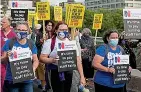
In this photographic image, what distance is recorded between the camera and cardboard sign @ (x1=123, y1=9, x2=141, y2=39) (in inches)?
432

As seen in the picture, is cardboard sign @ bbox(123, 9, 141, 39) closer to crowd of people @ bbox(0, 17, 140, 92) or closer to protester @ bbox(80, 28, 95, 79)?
protester @ bbox(80, 28, 95, 79)

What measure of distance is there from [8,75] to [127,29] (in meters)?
5.60

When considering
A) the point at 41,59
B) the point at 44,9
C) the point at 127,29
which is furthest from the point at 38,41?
the point at 41,59

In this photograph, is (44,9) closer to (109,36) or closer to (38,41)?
(38,41)

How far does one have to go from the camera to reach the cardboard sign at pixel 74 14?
31.6 feet

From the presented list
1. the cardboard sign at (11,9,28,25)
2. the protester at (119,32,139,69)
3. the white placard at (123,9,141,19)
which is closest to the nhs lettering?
the protester at (119,32,139,69)

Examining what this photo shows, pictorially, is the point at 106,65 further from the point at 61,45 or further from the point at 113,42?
the point at 61,45

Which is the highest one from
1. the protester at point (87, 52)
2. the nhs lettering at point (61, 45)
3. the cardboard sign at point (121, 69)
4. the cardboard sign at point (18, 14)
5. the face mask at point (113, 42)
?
the face mask at point (113, 42)

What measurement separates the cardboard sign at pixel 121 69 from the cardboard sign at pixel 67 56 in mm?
666

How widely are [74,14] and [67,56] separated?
358 centimetres

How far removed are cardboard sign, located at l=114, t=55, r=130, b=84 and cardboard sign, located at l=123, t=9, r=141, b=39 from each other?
467 cm

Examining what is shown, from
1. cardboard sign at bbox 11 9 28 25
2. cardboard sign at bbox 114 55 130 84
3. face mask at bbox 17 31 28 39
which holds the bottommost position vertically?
cardboard sign at bbox 114 55 130 84

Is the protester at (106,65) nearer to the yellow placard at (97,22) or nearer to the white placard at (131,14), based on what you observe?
the white placard at (131,14)

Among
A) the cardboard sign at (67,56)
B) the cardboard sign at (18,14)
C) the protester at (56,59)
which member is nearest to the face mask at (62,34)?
the protester at (56,59)
